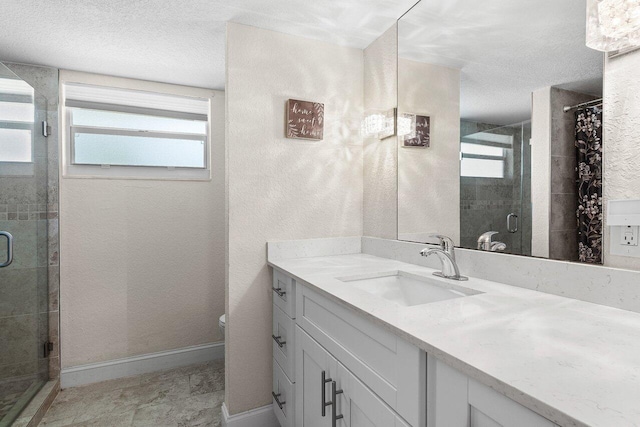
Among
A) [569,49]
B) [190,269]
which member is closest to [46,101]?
[190,269]

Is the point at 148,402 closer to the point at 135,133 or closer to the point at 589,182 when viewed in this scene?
the point at 135,133

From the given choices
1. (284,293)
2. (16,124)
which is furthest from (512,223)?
(16,124)

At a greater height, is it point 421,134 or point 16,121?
point 16,121

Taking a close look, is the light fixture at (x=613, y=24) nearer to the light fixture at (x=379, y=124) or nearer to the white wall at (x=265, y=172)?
the light fixture at (x=379, y=124)

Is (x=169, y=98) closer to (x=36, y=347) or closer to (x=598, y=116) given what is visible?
(x=36, y=347)

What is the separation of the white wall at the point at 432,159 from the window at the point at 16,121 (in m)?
2.09

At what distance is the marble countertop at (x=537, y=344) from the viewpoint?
519mm

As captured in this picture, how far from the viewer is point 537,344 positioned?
0.73 metres

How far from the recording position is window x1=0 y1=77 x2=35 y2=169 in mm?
1767

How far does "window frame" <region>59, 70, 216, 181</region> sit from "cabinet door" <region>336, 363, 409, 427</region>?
2.06 metres

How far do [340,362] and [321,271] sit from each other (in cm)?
49

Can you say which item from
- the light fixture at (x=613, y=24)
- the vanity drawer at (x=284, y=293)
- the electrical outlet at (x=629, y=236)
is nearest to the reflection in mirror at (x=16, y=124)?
the vanity drawer at (x=284, y=293)

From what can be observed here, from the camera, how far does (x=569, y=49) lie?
1092 millimetres

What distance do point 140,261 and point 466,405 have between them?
2467mm
